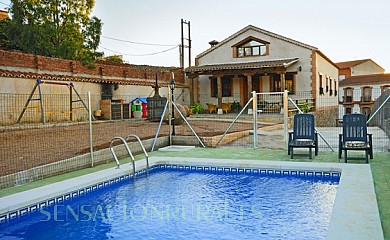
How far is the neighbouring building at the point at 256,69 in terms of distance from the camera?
25.2 metres

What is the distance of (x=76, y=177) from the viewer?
772 cm

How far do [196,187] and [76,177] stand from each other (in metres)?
2.47

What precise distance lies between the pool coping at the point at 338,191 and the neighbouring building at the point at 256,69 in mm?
15737

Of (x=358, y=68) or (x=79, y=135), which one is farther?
(x=358, y=68)

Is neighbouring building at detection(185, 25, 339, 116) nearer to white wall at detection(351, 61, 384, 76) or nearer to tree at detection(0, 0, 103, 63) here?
tree at detection(0, 0, 103, 63)

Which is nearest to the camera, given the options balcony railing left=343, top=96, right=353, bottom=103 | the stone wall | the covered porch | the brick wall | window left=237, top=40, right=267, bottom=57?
the brick wall

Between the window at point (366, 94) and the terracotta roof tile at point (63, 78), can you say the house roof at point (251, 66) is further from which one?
the window at point (366, 94)

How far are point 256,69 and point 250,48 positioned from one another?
11.4 ft

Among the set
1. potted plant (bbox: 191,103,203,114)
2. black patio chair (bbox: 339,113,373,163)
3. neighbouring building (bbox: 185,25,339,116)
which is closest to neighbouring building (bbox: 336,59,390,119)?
neighbouring building (bbox: 185,25,339,116)

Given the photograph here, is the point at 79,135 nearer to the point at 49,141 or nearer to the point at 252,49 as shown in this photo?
the point at 49,141

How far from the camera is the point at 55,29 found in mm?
21125

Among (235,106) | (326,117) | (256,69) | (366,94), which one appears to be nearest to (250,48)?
(256,69)

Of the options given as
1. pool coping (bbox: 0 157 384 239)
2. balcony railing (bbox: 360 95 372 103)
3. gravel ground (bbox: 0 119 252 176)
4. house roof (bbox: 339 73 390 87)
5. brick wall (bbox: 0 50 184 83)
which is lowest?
pool coping (bbox: 0 157 384 239)

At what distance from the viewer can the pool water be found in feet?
16.6
